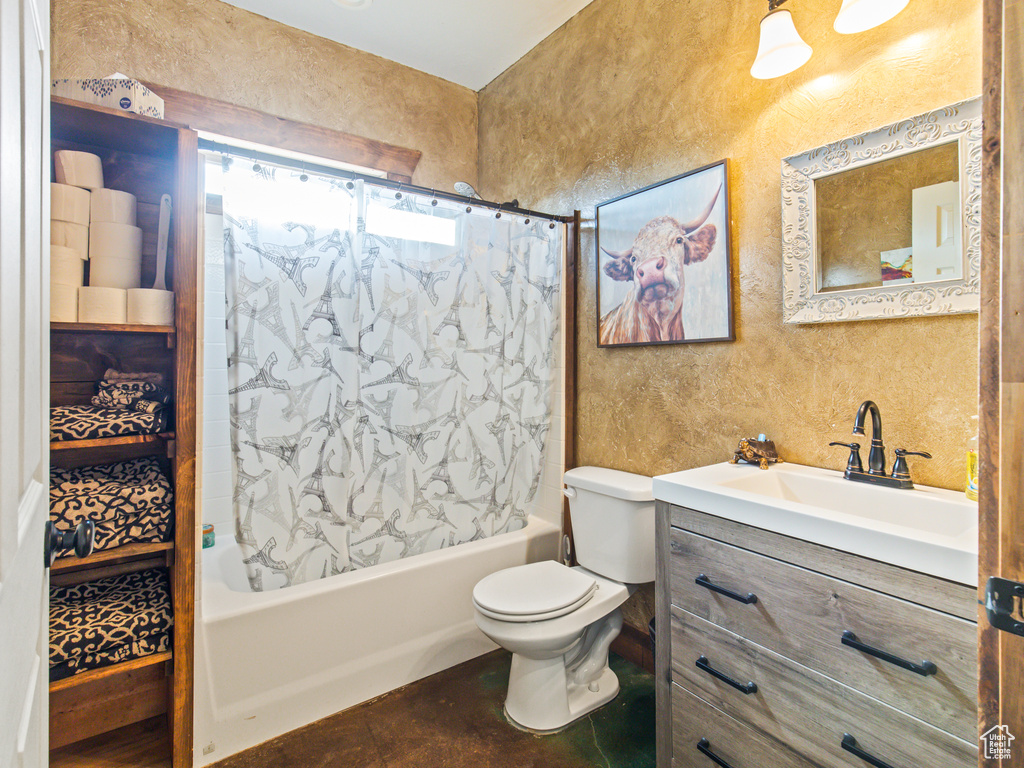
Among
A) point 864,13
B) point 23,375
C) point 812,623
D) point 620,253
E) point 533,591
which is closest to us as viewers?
point 23,375

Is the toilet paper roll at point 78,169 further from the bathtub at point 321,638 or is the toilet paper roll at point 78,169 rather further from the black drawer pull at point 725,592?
the black drawer pull at point 725,592

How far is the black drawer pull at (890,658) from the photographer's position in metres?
0.92

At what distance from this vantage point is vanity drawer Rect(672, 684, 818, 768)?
3.80 ft

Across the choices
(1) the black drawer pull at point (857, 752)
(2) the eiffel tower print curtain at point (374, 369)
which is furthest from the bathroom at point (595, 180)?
(1) the black drawer pull at point (857, 752)

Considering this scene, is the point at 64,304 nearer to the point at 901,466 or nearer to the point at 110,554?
the point at 110,554

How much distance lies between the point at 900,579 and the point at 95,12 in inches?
126

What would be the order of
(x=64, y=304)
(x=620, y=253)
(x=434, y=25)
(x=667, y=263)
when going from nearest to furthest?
1. (x=64, y=304)
2. (x=667, y=263)
3. (x=620, y=253)
4. (x=434, y=25)

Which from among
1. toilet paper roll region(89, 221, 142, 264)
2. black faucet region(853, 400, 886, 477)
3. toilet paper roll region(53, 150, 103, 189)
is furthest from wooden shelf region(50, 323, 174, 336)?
black faucet region(853, 400, 886, 477)

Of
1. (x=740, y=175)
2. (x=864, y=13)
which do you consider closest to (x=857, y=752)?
(x=740, y=175)

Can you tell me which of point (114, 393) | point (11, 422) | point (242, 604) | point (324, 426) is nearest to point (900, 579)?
point (11, 422)

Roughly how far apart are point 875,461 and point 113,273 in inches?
89.3

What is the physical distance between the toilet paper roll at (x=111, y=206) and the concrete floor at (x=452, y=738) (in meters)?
1.71

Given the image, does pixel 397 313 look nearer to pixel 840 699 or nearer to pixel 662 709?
pixel 662 709

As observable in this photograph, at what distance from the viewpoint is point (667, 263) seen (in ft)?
6.47
